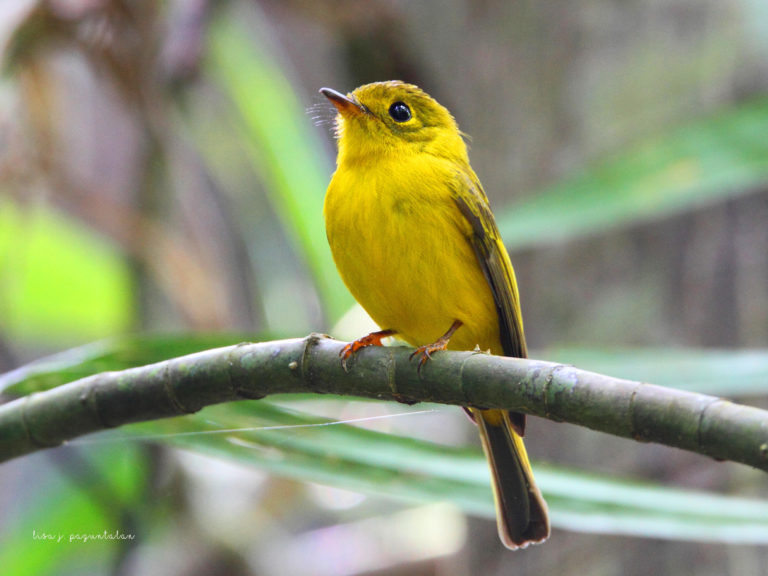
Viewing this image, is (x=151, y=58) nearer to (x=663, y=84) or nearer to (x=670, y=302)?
(x=663, y=84)

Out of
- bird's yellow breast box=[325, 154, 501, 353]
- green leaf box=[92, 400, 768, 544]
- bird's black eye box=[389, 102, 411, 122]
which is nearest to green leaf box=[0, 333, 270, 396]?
green leaf box=[92, 400, 768, 544]

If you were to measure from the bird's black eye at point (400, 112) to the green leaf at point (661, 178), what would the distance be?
0.65m

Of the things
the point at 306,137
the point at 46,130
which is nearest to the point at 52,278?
the point at 46,130

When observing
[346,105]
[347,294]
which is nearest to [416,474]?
[346,105]

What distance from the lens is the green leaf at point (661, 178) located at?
9.62ft

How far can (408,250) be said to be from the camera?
2395mm

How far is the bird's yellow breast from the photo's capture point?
7.88 feet

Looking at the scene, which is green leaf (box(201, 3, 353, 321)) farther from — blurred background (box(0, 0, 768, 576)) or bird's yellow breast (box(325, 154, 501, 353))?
bird's yellow breast (box(325, 154, 501, 353))

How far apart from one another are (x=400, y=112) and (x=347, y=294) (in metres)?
1.19

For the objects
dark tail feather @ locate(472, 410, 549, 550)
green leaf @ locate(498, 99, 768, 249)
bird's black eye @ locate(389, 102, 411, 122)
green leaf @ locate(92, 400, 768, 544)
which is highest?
bird's black eye @ locate(389, 102, 411, 122)

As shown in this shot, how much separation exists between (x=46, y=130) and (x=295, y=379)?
10.6ft

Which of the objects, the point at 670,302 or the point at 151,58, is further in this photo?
the point at 151,58

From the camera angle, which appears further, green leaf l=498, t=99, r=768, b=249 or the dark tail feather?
green leaf l=498, t=99, r=768, b=249

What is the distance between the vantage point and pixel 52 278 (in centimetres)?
545
